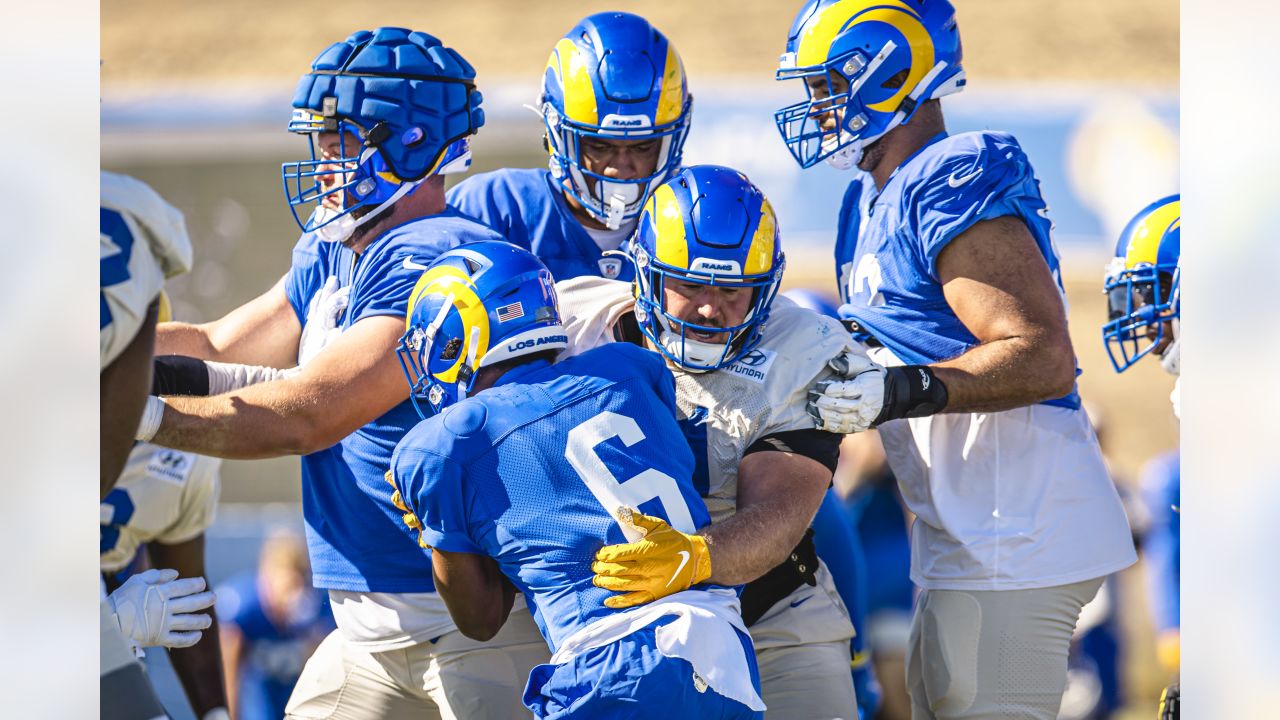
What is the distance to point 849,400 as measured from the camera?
9.75 ft

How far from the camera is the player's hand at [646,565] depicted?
256 centimetres

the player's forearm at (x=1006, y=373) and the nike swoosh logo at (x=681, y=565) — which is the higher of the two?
the player's forearm at (x=1006, y=373)

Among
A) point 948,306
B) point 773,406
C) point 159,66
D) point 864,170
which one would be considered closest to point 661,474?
point 773,406

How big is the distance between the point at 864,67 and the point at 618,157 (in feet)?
2.32

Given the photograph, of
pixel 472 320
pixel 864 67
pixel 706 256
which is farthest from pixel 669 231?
pixel 864 67

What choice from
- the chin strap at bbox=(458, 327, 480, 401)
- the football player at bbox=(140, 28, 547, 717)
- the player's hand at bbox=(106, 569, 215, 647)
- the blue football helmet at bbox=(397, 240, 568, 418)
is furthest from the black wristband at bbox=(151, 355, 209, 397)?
the chin strap at bbox=(458, 327, 480, 401)

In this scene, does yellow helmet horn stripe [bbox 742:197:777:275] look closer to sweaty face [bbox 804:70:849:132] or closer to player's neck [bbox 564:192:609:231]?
sweaty face [bbox 804:70:849:132]

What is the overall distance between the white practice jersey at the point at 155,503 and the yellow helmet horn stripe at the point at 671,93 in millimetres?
2576

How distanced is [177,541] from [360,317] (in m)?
2.72

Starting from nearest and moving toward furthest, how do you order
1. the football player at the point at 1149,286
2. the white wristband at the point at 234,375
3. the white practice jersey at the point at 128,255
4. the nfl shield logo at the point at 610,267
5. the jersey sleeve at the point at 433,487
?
the white practice jersey at the point at 128,255
the jersey sleeve at the point at 433,487
the white wristband at the point at 234,375
the nfl shield logo at the point at 610,267
the football player at the point at 1149,286

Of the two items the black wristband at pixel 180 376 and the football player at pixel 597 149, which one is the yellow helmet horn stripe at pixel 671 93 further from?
the black wristband at pixel 180 376

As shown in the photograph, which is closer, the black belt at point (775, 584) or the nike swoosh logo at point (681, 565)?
the nike swoosh logo at point (681, 565)

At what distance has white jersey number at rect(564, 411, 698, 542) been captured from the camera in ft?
8.63

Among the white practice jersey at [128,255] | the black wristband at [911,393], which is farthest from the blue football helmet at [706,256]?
the white practice jersey at [128,255]
